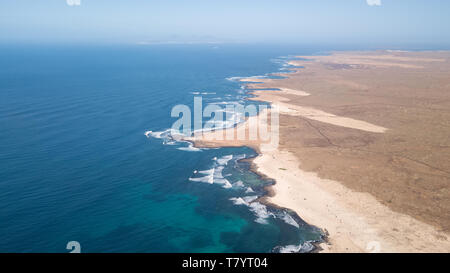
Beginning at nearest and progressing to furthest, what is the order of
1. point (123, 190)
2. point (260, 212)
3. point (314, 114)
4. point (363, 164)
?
point (260, 212)
point (123, 190)
point (363, 164)
point (314, 114)

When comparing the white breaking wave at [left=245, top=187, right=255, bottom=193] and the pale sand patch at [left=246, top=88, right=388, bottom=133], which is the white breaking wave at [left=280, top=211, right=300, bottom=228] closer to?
the white breaking wave at [left=245, top=187, right=255, bottom=193]

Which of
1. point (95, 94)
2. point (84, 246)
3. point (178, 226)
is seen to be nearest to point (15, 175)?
point (84, 246)

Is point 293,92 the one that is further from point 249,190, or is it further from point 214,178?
point 249,190

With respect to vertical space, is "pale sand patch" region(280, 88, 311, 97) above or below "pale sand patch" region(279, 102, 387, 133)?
above

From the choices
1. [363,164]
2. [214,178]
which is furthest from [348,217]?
[214,178]

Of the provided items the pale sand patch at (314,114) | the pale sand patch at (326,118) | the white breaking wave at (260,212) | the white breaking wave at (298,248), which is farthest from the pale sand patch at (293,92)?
the white breaking wave at (298,248)

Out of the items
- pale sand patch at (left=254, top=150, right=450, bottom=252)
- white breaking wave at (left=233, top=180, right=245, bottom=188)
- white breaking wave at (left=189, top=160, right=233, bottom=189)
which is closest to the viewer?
pale sand patch at (left=254, top=150, right=450, bottom=252)

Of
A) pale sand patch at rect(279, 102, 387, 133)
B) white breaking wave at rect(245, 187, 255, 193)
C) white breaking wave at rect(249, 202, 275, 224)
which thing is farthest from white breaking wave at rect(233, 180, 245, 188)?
pale sand patch at rect(279, 102, 387, 133)

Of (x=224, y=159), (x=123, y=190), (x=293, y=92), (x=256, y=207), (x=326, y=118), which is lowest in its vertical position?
(x=256, y=207)
